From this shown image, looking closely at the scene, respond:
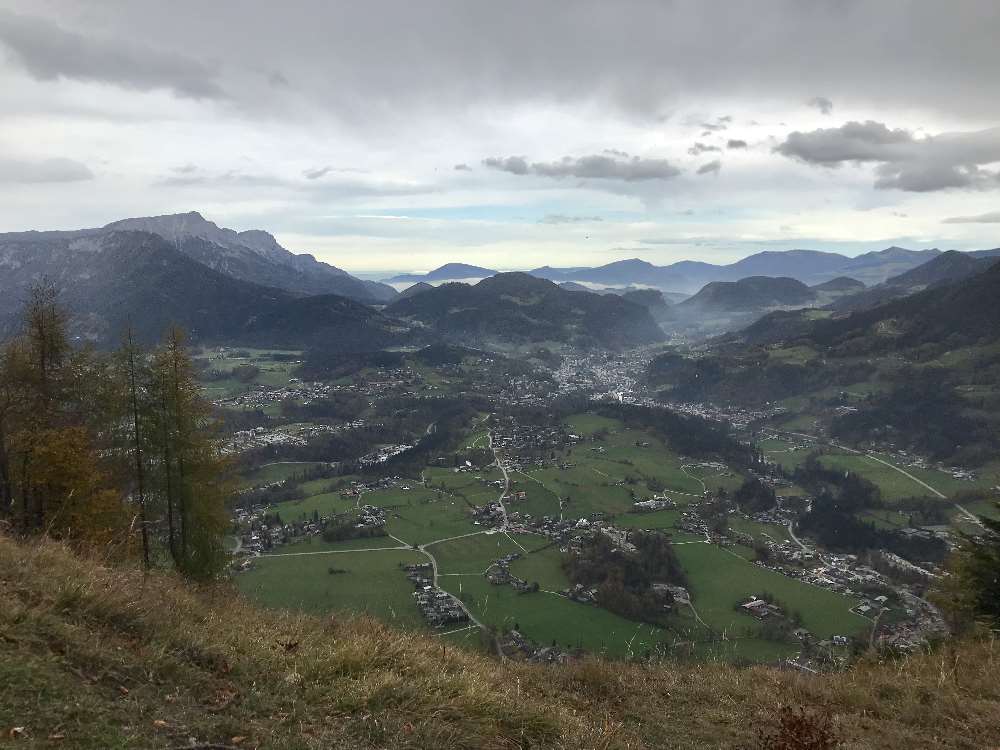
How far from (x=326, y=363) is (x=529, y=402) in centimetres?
7475

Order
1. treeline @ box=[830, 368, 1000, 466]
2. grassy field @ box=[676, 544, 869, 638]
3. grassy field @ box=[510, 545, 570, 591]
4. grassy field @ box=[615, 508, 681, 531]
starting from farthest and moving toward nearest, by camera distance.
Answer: treeline @ box=[830, 368, 1000, 466] < grassy field @ box=[615, 508, 681, 531] < grassy field @ box=[510, 545, 570, 591] < grassy field @ box=[676, 544, 869, 638]

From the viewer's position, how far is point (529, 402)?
133500 mm

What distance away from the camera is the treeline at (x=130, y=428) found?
14.7 meters

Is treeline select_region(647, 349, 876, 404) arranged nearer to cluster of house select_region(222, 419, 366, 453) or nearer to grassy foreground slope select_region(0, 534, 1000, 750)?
cluster of house select_region(222, 419, 366, 453)

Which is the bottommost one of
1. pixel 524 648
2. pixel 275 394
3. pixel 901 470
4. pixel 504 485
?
pixel 901 470

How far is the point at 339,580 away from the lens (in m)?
43.3

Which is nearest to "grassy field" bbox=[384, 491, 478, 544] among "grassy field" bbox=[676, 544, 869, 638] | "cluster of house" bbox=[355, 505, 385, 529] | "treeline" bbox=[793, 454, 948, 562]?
"cluster of house" bbox=[355, 505, 385, 529]

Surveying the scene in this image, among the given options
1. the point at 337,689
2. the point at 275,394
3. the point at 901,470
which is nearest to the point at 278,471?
the point at 275,394

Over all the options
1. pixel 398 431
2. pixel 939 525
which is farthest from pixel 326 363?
pixel 939 525

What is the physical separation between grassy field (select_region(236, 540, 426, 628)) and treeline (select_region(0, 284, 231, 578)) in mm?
20662

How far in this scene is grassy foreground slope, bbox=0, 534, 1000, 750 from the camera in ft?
16.3

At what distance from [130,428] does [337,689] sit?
43.1ft

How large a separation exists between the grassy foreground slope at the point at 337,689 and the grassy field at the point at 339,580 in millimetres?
27952

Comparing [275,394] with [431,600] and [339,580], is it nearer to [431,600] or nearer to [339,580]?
[339,580]
